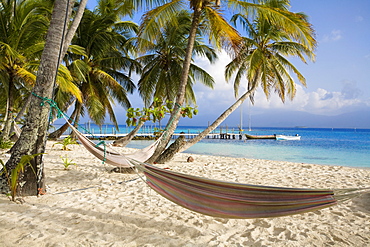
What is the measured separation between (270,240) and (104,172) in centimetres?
264

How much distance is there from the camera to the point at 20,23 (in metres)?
5.09

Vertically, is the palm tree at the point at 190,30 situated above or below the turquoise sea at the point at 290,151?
above

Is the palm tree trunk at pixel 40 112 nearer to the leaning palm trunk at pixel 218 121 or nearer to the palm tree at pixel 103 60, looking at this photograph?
the leaning palm trunk at pixel 218 121

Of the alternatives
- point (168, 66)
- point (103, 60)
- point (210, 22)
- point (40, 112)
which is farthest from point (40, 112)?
point (103, 60)

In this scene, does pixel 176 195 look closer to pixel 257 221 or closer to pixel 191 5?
pixel 257 221

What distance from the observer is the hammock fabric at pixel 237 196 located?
1.59 m

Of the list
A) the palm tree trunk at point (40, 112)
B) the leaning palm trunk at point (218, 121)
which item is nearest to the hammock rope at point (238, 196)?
the palm tree trunk at point (40, 112)

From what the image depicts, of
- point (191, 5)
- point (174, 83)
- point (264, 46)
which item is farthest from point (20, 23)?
point (264, 46)

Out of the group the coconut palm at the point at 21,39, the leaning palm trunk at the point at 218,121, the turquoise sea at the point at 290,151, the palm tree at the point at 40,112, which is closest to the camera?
the palm tree at the point at 40,112

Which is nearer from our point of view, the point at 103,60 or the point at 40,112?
the point at 40,112

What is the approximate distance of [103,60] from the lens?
27.4 feet

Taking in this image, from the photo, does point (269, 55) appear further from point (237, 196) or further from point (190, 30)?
point (237, 196)

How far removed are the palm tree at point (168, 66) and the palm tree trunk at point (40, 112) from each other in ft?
15.2

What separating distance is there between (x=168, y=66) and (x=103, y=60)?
2128mm
